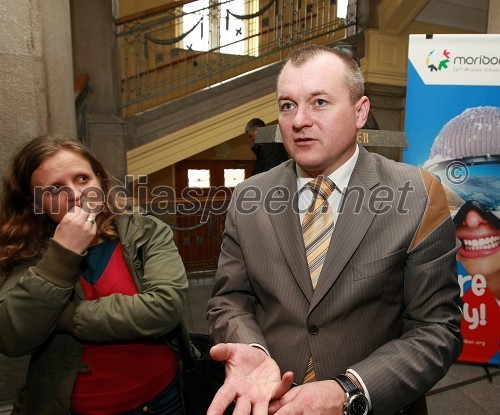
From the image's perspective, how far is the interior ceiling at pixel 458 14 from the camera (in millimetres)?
7137

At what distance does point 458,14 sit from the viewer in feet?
24.2

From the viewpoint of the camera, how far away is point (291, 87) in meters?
1.17

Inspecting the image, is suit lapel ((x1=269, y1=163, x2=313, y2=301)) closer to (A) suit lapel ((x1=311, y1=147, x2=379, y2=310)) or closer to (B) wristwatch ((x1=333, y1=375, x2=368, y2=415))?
(A) suit lapel ((x1=311, y1=147, x2=379, y2=310))

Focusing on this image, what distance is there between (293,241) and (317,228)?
3.5 inches

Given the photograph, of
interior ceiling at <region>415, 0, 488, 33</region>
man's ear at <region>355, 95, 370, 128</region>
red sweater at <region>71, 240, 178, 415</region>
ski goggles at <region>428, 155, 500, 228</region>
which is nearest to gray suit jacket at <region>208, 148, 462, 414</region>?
man's ear at <region>355, 95, 370, 128</region>

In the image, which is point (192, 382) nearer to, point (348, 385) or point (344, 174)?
point (348, 385)

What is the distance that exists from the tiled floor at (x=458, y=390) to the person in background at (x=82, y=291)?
0.75 meters

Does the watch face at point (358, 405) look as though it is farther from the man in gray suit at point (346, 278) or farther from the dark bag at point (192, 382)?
the dark bag at point (192, 382)

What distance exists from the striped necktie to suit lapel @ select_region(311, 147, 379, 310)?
0.12 feet

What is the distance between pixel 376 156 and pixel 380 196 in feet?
0.67

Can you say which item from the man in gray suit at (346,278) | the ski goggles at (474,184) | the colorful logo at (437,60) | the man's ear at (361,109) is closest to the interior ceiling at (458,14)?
the colorful logo at (437,60)

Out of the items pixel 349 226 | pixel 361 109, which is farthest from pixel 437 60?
pixel 349 226

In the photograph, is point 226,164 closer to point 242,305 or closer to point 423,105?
point 423,105

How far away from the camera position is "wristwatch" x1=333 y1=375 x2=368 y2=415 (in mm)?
982
